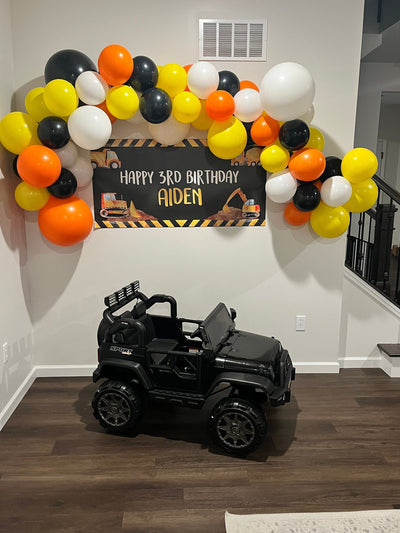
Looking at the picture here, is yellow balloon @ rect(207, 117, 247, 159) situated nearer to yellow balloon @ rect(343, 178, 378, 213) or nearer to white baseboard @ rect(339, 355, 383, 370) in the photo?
yellow balloon @ rect(343, 178, 378, 213)

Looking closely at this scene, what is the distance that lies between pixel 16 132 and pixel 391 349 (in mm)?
3440

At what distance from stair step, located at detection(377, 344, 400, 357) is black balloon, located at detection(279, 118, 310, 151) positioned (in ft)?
6.42

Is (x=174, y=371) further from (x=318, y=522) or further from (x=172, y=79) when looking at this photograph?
(x=172, y=79)

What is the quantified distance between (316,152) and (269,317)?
1416 millimetres

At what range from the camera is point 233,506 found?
2.33m

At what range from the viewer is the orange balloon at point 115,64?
9.26ft

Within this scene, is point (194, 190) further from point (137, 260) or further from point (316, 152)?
point (316, 152)

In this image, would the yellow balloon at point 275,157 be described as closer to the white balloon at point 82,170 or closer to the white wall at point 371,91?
the white balloon at point 82,170

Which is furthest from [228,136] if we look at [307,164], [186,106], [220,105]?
[307,164]

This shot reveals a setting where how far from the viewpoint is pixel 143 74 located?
2973 mm

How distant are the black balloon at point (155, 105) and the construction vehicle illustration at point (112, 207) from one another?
73cm

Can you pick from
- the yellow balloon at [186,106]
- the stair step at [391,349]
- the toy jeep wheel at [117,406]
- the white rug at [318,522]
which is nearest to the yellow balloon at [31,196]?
the yellow balloon at [186,106]

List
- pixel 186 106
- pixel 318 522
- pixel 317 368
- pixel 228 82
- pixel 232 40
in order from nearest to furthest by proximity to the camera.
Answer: pixel 318 522 → pixel 186 106 → pixel 228 82 → pixel 232 40 → pixel 317 368

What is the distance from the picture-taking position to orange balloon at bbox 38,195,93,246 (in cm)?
311
